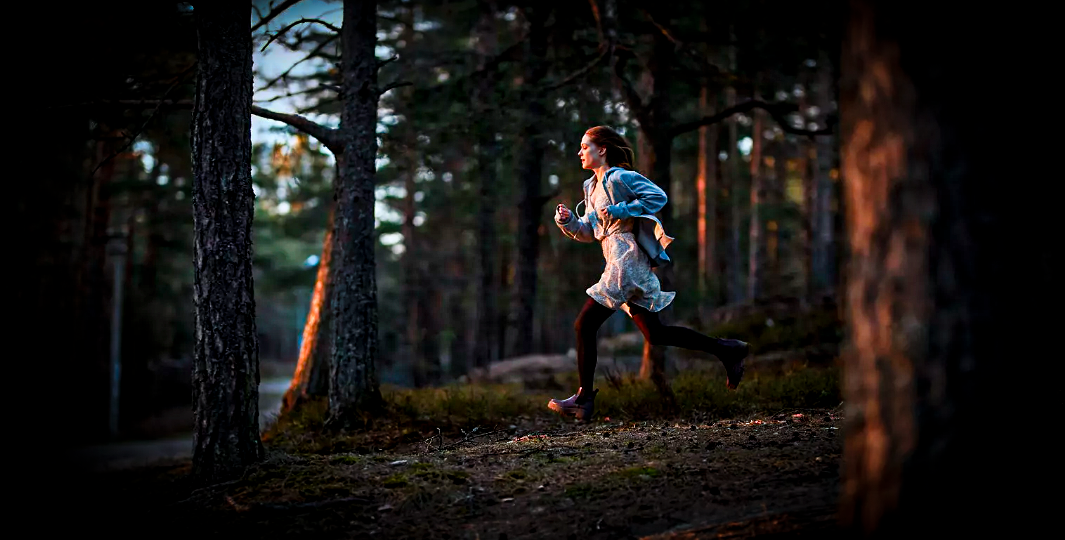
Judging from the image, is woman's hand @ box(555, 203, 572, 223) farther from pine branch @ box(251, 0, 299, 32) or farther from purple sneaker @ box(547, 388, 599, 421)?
pine branch @ box(251, 0, 299, 32)

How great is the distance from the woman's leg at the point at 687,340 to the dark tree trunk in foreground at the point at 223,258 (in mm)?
2966

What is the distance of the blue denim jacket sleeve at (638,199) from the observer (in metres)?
6.27

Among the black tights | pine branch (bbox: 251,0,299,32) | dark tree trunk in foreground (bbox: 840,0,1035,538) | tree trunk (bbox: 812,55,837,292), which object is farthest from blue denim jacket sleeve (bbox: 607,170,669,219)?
tree trunk (bbox: 812,55,837,292)

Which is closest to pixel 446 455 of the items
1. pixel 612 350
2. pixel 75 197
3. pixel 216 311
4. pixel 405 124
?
pixel 216 311

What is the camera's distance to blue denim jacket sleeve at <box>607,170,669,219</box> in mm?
6273

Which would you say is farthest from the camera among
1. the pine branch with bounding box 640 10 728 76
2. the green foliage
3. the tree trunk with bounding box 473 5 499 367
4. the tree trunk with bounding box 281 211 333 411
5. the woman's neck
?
the tree trunk with bounding box 473 5 499 367

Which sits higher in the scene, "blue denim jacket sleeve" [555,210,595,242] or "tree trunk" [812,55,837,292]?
"tree trunk" [812,55,837,292]

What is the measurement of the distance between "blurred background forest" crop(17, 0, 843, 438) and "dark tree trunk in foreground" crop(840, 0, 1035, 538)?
19.5 feet

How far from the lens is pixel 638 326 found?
6.45 meters

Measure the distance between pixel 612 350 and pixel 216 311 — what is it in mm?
13246

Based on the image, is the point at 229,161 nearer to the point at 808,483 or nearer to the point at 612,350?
the point at 808,483

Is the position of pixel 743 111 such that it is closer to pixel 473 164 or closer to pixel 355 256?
pixel 355 256

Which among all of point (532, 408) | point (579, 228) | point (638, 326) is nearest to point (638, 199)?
point (579, 228)

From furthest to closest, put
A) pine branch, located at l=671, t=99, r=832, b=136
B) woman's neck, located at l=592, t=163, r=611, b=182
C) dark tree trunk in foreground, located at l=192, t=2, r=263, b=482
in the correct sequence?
1. pine branch, located at l=671, t=99, r=832, b=136
2. woman's neck, located at l=592, t=163, r=611, b=182
3. dark tree trunk in foreground, located at l=192, t=2, r=263, b=482
